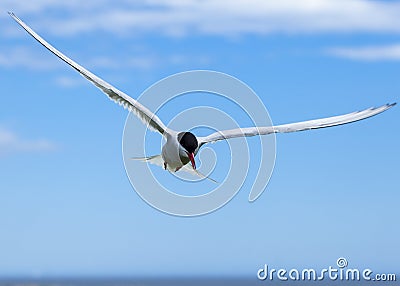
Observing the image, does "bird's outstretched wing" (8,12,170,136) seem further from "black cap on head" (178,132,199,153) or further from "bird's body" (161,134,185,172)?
"black cap on head" (178,132,199,153)

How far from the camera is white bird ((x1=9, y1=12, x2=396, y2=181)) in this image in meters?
17.9

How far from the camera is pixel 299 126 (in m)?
19.4

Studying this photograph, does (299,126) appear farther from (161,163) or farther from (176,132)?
(161,163)

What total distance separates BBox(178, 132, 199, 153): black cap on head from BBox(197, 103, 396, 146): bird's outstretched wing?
0.43m

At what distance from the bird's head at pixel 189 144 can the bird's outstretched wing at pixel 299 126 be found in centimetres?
42

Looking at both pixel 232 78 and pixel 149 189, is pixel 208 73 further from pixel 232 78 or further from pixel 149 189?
pixel 149 189

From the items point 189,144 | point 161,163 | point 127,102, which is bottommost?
point 189,144

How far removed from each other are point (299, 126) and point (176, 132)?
2844mm

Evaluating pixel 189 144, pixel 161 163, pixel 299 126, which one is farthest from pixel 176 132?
pixel 299 126

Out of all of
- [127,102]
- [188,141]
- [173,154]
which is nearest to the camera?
[188,141]

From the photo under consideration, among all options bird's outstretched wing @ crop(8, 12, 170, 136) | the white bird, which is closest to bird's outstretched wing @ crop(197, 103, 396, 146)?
the white bird

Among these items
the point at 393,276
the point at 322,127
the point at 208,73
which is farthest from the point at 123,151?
the point at 393,276

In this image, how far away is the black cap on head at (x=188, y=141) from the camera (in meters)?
17.8

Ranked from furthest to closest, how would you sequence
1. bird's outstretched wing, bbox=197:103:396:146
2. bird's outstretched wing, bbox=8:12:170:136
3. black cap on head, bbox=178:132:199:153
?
bird's outstretched wing, bbox=197:103:396:146
bird's outstretched wing, bbox=8:12:170:136
black cap on head, bbox=178:132:199:153
